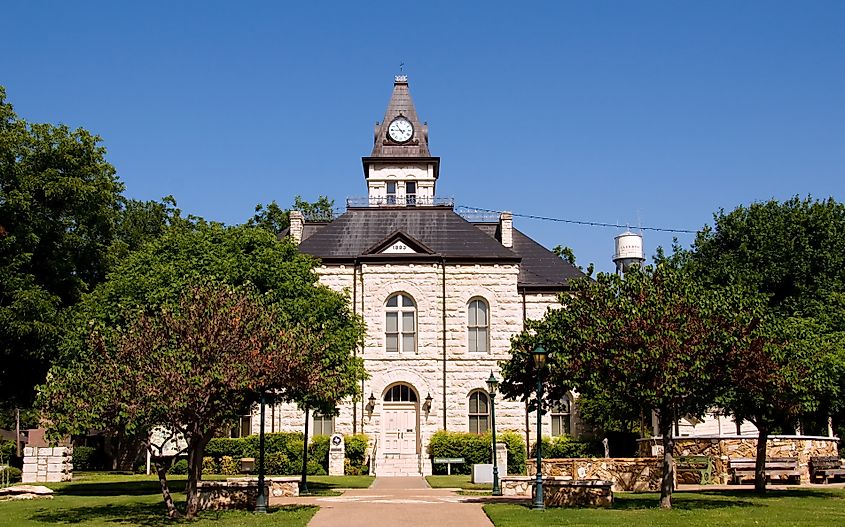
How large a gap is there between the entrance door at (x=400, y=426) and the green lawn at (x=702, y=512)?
18013mm

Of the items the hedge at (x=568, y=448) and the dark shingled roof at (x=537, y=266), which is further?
the dark shingled roof at (x=537, y=266)

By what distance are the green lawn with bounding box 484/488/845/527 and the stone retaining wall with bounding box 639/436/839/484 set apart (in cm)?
505

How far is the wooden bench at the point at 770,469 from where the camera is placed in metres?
31.0

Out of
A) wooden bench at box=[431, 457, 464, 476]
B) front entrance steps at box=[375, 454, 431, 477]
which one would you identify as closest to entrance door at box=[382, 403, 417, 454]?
front entrance steps at box=[375, 454, 431, 477]

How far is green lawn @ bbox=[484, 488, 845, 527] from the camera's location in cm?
1947

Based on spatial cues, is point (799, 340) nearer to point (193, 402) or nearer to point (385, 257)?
point (193, 402)

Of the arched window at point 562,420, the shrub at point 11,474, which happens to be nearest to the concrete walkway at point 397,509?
the shrub at point 11,474

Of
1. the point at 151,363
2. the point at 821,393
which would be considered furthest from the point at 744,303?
the point at 151,363

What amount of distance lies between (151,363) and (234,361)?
1693 millimetres

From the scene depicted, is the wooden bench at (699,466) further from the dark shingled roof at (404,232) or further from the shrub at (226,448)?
the shrub at (226,448)

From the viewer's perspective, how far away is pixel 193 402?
20812mm

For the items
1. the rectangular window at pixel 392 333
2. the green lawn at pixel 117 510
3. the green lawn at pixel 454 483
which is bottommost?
the green lawn at pixel 454 483

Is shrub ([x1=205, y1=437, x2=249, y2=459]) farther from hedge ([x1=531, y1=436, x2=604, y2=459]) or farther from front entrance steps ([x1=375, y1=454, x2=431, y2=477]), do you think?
hedge ([x1=531, y1=436, x2=604, y2=459])

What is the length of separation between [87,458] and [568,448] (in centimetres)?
2194
